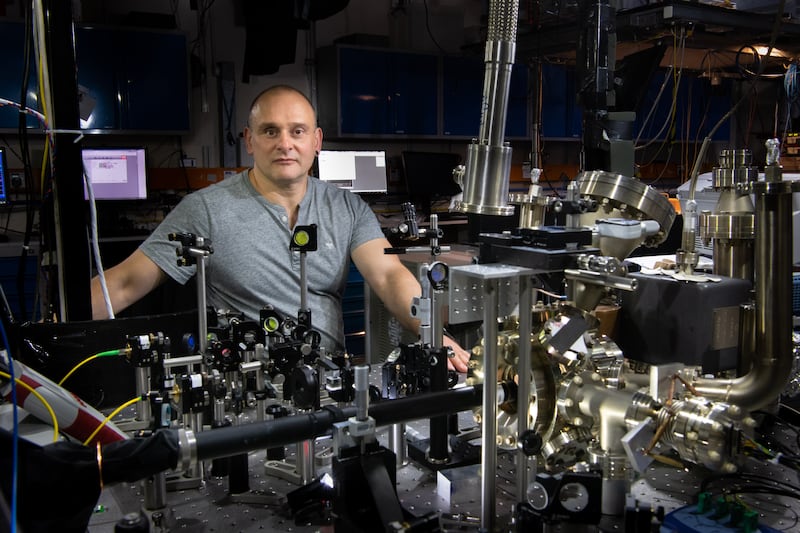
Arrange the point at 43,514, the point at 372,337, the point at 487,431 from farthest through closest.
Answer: the point at 372,337 → the point at 487,431 → the point at 43,514

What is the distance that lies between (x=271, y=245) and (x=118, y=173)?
2.96 meters

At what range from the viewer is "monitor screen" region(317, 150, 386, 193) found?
5.44 metres

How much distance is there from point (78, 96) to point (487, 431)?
110 centimetres

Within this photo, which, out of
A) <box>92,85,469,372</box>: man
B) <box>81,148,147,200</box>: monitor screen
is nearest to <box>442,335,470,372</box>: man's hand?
<box>92,85,469,372</box>: man

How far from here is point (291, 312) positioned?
6.84 ft

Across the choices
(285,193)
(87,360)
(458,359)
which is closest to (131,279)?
(285,193)

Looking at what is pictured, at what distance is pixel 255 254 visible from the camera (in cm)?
212

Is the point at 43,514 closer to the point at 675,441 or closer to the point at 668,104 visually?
the point at 675,441

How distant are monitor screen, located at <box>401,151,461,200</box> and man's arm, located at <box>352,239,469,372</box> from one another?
134 inches

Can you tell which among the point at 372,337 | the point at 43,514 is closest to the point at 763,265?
the point at 43,514

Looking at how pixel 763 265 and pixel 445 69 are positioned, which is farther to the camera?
pixel 445 69

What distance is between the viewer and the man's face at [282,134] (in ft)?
6.93

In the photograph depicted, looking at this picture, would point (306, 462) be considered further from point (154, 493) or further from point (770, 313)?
point (770, 313)

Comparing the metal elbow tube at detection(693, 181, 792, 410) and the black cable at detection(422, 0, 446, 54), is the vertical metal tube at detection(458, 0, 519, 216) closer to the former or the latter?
the metal elbow tube at detection(693, 181, 792, 410)
